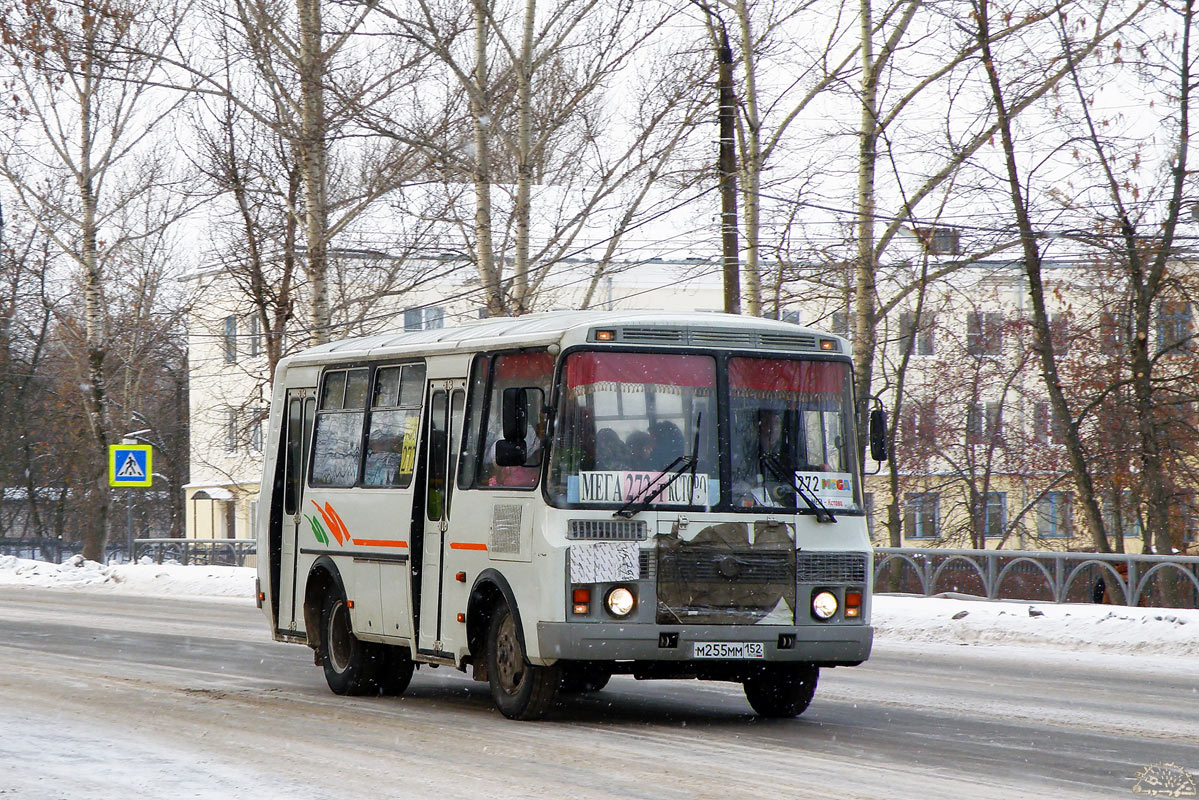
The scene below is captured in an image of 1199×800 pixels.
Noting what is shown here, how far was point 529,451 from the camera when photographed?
11461 millimetres

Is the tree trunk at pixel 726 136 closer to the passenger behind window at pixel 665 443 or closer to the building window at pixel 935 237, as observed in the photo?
the building window at pixel 935 237

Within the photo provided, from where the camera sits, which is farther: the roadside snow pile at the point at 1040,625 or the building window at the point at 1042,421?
the building window at the point at 1042,421

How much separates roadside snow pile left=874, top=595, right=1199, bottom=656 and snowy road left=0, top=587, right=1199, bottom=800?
1.05 metres

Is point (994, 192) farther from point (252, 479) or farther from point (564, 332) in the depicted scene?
point (252, 479)

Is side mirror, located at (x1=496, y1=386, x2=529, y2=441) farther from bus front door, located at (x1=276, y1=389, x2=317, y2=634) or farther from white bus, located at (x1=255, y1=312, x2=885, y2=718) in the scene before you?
bus front door, located at (x1=276, y1=389, x2=317, y2=634)

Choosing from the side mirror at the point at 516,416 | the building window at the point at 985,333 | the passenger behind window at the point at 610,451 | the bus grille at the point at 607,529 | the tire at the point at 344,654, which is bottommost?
the tire at the point at 344,654

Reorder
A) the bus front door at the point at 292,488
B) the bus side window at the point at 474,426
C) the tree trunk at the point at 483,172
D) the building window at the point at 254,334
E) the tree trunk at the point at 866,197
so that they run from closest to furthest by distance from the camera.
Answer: the bus side window at the point at 474,426 < the bus front door at the point at 292,488 < the tree trunk at the point at 866,197 < the tree trunk at the point at 483,172 < the building window at the point at 254,334

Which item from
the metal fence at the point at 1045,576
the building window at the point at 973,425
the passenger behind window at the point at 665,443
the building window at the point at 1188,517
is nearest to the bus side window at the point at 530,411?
the passenger behind window at the point at 665,443

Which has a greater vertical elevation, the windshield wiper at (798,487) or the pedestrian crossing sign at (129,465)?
the pedestrian crossing sign at (129,465)

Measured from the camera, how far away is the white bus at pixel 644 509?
11016 mm

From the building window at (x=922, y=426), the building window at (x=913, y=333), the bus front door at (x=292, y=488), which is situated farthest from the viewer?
the building window at (x=922, y=426)

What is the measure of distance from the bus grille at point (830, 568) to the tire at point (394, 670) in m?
3.93

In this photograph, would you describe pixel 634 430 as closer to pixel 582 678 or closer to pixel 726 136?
pixel 582 678

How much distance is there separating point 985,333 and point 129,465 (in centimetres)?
1959
